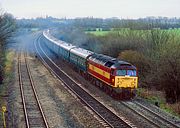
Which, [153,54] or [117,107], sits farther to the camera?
[153,54]

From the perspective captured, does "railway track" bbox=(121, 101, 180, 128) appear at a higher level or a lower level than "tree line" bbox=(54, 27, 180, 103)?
lower

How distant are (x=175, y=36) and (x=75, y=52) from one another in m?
12.2

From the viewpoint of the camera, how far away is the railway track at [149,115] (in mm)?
20517

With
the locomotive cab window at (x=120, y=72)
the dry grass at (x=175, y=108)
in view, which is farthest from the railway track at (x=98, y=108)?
the dry grass at (x=175, y=108)

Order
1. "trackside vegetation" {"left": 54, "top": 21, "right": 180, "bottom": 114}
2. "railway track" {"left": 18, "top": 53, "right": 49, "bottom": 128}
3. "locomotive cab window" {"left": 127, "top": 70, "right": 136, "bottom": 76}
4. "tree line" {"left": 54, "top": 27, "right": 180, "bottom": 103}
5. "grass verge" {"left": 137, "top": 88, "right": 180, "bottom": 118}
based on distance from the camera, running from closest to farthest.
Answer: "railway track" {"left": 18, "top": 53, "right": 49, "bottom": 128}
"grass verge" {"left": 137, "top": 88, "right": 180, "bottom": 118}
"locomotive cab window" {"left": 127, "top": 70, "right": 136, "bottom": 76}
"trackside vegetation" {"left": 54, "top": 21, "right": 180, "bottom": 114}
"tree line" {"left": 54, "top": 27, "right": 180, "bottom": 103}

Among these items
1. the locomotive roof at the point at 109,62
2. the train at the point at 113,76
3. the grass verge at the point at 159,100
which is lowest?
the grass verge at the point at 159,100

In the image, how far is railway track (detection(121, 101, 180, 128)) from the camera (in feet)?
67.3

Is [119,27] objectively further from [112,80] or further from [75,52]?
[112,80]

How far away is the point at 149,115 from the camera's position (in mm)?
22969

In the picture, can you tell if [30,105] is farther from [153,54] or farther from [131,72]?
[153,54]

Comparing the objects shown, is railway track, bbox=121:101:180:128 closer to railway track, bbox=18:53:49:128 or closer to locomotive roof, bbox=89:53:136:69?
locomotive roof, bbox=89:53:136:69

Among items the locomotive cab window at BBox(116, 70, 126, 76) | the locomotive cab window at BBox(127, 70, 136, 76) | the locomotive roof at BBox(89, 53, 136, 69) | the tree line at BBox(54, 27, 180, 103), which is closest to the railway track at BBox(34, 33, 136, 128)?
the locomotive cab window at BBox(116, 70, 126, 76)

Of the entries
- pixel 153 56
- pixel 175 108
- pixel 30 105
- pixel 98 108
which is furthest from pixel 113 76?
pixel 153 56

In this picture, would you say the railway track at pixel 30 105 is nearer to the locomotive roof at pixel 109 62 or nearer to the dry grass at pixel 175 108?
the locomotive roof at pixel 109 62
